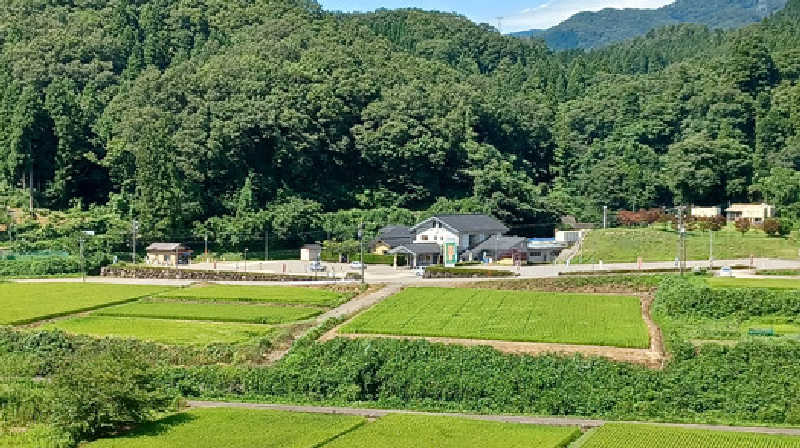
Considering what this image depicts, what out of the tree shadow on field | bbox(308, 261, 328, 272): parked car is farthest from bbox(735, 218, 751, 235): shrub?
the tree shadow on field

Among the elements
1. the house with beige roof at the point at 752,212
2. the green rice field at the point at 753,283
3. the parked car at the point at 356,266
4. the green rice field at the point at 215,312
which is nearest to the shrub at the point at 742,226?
the house with beige roof at the point at 752,212

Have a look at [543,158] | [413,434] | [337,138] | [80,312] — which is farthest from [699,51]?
[413,434]

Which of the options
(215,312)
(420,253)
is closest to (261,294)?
(215,312)

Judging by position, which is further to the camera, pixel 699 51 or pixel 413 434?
pixel 699 51

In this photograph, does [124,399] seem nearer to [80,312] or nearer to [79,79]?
[80,312]

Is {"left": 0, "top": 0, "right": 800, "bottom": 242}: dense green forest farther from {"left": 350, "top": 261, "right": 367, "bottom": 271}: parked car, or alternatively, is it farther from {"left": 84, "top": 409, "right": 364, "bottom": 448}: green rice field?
{"left": 84, "top": 409, "right": 364, "bottom": 448}: green rice field

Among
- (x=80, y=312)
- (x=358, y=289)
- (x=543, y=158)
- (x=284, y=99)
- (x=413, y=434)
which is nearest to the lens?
(x=413, y=434)
